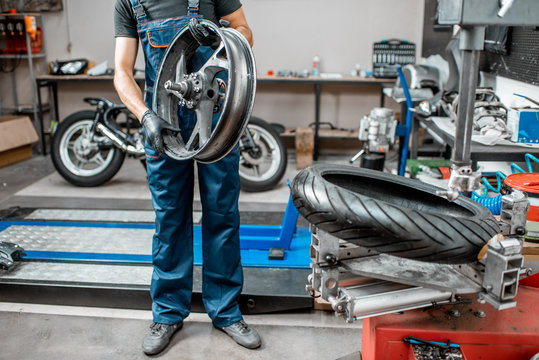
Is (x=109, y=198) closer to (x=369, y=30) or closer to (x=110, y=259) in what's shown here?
(x=110, y=259)

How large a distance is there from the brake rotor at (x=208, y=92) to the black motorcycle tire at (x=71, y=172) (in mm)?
2632

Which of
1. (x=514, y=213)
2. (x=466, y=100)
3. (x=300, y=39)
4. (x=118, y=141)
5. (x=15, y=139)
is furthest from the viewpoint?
(x=300, y=39)

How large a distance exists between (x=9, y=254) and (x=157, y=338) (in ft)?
3.40

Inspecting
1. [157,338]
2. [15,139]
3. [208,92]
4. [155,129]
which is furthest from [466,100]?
[15,139]

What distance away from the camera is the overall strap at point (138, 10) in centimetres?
208

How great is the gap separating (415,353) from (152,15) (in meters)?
1.51

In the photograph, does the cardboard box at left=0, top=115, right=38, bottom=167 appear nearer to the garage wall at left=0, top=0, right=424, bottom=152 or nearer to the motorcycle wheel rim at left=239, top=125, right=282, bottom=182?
the garage wall at left=0, top=0, right=424, bottom=152

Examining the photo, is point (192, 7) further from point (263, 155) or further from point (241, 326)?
point (263, 155)

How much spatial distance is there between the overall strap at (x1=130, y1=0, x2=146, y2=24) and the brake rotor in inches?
8.3

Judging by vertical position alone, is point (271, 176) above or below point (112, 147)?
below

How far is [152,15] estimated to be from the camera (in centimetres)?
210

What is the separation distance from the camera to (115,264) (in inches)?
111

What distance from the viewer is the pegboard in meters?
3.11

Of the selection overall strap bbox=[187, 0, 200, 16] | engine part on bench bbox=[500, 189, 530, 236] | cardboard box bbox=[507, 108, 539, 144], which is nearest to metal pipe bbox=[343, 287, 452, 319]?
engine part on bench bbox=[500, 189, 530, 236]
